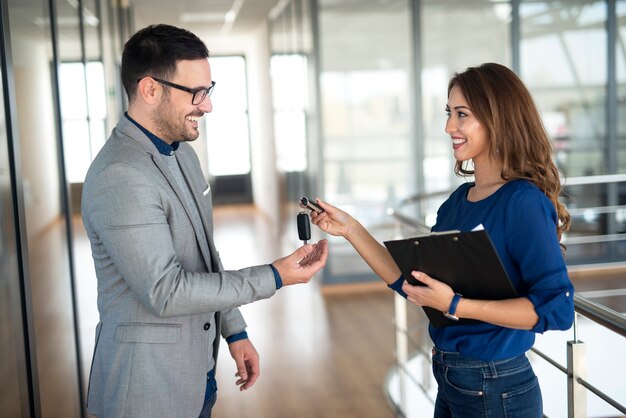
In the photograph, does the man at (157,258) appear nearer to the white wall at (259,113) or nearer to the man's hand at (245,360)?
the man's hand at (245,360)

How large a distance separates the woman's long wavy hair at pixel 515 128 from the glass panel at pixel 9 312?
147 cm

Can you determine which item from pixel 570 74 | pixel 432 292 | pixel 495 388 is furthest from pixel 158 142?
pixel 570 74

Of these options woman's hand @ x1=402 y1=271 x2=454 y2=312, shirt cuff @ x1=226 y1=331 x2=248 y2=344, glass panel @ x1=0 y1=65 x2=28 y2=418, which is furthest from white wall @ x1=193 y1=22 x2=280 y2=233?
woman's hand @ x1=402 y1=271 x2=454 y2=312

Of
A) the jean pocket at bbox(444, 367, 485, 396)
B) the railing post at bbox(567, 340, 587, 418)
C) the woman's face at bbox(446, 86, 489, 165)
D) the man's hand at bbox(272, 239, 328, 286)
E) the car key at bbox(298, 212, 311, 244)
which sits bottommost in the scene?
the railing post at bbox(567, 340, 587, 418)

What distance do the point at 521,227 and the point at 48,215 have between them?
194 cm

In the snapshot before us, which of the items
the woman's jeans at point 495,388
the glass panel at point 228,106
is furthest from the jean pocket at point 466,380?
the glass panel at point 228,106

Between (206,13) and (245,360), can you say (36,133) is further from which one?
(206,13)

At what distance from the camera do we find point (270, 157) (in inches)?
451

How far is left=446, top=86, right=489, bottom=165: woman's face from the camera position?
1730mm

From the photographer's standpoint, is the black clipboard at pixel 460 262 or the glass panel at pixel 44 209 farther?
the glass panel at pixel 44 209

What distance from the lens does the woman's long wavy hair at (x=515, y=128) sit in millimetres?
1666

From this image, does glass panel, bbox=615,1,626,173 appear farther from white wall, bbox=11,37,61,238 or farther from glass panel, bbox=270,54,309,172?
white wall, bbox=11,37,61,238

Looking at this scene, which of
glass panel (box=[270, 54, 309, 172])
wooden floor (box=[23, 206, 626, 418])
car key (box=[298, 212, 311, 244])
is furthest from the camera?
glass panel (box=[270, 54, 309, 172])

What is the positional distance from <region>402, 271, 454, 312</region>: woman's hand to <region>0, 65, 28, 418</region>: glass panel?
129 cm
